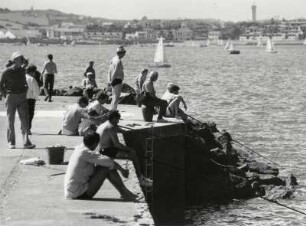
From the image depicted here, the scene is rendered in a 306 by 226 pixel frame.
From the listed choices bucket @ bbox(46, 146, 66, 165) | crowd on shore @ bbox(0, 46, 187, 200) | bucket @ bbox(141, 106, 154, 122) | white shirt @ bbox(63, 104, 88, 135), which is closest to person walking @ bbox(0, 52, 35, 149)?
crowd on shore @ bbox(0, 46, 187, 200)

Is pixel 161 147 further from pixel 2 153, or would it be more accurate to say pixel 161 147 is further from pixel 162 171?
pixel 2 153

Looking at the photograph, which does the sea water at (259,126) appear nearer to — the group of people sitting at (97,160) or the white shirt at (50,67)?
the group of people sitting at (97,160)

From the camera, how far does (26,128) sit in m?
13.9

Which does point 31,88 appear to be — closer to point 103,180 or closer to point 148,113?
point 148,113

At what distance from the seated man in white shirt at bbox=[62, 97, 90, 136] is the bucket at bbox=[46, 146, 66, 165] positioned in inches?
80.8

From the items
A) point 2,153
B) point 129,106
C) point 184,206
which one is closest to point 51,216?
point 2,153

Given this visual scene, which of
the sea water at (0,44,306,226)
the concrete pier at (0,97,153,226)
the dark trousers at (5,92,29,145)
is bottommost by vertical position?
the sea water at (0,44,306,226)

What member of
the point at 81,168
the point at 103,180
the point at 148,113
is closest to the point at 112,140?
the point at 103,180

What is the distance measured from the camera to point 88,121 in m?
15.2

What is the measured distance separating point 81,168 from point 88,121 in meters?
5.36

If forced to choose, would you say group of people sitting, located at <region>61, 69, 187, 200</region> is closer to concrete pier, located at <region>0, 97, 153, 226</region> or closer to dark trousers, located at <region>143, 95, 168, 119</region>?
concrete pier, located at <region>0, 97, 153, 226</region>

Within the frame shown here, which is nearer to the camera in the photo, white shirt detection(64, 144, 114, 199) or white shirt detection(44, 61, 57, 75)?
white shirt detection(64, 144, 114, 199)

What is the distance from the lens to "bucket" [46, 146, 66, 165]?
40.8 ft

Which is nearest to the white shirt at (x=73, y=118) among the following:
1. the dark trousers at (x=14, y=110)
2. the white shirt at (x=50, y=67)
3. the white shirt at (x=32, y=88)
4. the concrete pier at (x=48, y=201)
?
the concrete pier at (x=48, y=201)
